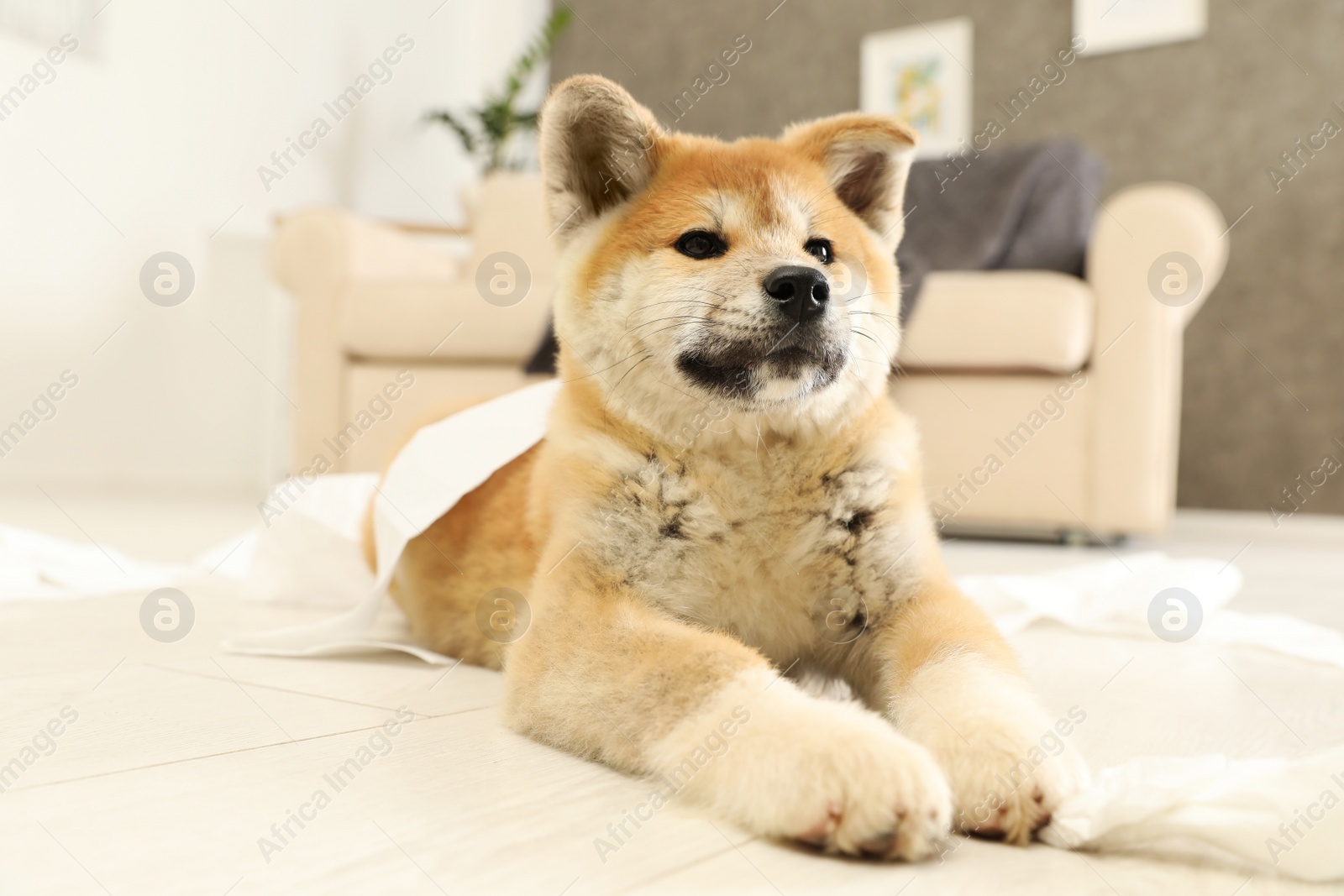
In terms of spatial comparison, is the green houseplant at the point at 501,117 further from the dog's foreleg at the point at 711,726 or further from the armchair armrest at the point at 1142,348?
the dog's foreleg at the point at 711,726

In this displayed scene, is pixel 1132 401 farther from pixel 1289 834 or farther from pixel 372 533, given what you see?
pixel 1289 834

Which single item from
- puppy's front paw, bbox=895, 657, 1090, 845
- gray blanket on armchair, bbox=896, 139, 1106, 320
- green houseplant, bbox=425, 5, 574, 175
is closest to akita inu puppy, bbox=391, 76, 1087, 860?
puppy's front paw, bbox=895, 657, 1090, 845

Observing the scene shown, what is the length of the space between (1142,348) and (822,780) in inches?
127

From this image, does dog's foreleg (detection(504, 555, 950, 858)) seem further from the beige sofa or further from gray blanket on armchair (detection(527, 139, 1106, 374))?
gray blanket on armchair (detection(527, 139, 1106, 374))

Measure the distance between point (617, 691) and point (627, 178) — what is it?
71 cm

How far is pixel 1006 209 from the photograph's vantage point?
4.29 meters

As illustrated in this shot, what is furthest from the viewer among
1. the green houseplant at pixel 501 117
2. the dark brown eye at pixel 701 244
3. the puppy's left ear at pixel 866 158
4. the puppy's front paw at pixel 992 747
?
the green houseplant at pixel 501 117

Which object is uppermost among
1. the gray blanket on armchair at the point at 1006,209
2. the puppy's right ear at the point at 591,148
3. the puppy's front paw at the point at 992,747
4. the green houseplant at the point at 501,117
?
the green houseplant at the point at 501,117

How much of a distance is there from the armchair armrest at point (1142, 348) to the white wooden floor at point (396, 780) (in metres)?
1.91

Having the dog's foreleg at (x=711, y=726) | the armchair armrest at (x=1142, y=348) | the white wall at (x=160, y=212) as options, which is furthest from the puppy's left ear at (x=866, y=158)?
the white wall at (x=160, y=212)

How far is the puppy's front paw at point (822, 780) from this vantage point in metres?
0.76

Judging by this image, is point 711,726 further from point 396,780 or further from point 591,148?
point 591,148

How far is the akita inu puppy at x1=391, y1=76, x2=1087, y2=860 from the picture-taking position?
0.87 m

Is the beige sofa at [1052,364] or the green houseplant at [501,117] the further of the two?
the green houseplant at [501,117]
